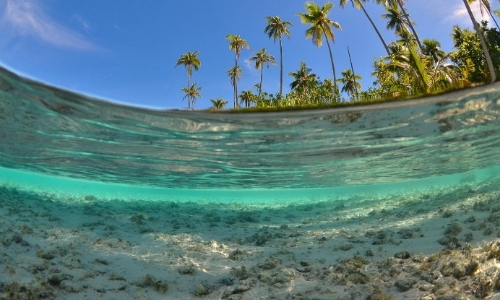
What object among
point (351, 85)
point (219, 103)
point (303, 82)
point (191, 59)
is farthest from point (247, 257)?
point (303, 82)

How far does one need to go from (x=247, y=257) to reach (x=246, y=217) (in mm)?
4196

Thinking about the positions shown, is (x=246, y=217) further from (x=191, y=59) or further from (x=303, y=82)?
(x=303, y=82)

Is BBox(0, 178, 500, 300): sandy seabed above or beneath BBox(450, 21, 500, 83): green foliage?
beneath

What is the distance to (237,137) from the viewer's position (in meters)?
11.6

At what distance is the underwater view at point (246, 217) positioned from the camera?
17.1ft

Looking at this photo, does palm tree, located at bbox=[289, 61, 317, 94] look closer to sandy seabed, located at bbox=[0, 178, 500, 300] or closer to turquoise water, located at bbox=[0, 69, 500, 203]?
turquoise water, located at bbox=[0, 69, 500, 203]

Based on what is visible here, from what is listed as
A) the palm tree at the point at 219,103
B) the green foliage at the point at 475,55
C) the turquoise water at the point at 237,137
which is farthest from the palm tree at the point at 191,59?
the green foliage at the point at 475,55

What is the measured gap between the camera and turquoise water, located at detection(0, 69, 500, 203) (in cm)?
954

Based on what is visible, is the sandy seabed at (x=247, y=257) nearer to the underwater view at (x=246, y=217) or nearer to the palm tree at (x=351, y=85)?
the underwater view at (x=246, y=217)

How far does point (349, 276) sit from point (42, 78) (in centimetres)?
713

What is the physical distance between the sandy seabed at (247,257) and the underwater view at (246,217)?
0.09 ft

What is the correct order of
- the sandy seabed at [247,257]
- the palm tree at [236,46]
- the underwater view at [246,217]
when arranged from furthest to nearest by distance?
1. the palm tree at [236,46]
2. the underwater view at [246,217]
3. the sandy seabed at [247,257]

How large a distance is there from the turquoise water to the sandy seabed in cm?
271

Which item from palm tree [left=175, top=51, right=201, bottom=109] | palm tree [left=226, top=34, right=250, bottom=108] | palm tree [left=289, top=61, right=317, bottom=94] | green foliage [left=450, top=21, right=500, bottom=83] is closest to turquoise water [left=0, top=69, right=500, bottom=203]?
green foliage [left=450, top=21, right=500, bottom=83]
